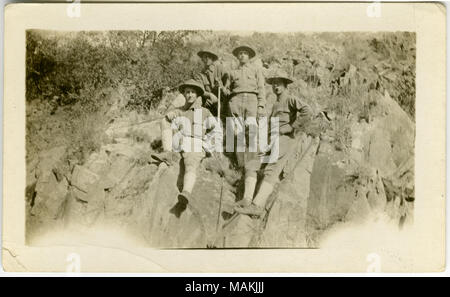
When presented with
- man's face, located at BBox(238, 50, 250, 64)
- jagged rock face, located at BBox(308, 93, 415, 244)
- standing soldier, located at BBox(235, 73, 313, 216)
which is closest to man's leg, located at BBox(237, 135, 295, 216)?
standing soldier, located at BBox(235, 73, 313, 216)

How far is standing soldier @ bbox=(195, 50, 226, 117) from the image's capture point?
6.39ft

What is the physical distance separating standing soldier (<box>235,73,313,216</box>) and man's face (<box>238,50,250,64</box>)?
0.12 metres

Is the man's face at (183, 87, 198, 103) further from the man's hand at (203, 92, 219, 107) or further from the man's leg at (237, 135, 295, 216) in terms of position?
the man's leg at (237, 135, 295, 216)

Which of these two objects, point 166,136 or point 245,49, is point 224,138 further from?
point 245,49

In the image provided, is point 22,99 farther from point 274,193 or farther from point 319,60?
point 319,60

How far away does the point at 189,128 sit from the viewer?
6.38ft

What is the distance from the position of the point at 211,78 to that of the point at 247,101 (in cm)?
17

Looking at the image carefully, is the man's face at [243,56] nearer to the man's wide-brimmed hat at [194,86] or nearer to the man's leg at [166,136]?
the man's wide-brimmed hat at [194,86]

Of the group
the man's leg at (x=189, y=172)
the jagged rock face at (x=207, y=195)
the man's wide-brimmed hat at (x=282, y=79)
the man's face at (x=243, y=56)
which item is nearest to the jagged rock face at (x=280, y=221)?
the jagged rock face at (x=207, y=195)

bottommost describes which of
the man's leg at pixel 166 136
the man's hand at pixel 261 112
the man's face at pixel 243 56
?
the man's leg at pixel 166 136

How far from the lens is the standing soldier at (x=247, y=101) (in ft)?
6.35

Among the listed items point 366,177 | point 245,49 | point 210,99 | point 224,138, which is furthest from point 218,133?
point 366,177

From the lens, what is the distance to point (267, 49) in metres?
1.95

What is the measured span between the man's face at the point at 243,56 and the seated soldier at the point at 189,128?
19 cm
